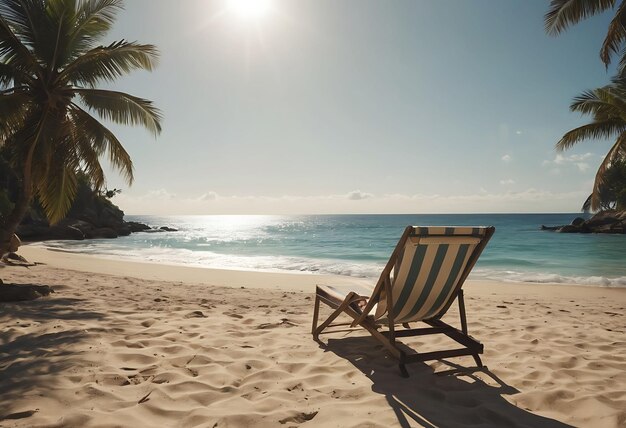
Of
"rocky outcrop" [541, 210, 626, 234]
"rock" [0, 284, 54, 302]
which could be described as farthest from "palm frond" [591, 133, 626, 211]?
"rocky outcrop" [541, 210, 626, 234]

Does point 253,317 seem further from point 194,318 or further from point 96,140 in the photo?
point 96,140

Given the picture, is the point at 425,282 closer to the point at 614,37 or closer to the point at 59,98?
the point at 59,98

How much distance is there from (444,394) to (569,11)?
34.2ft

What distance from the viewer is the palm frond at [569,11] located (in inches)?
336

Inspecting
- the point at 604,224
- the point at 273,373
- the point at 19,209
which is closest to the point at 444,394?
the point at 273,373

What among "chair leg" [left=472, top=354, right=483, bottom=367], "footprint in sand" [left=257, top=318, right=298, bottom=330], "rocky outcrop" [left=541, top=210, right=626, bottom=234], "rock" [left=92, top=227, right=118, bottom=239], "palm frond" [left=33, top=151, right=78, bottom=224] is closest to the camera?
"chair leg" [left=472, top=354, right=483, bottom=367]

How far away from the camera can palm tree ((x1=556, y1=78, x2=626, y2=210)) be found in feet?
36.1

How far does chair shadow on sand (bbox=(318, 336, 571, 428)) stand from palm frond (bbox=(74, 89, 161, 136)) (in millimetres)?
7885

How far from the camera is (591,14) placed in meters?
8.67

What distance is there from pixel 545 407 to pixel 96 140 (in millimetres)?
9436

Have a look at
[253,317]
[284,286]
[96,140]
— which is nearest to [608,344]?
[253,317]

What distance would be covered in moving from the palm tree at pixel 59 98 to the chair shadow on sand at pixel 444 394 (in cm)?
719

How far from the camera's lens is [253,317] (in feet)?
16.5

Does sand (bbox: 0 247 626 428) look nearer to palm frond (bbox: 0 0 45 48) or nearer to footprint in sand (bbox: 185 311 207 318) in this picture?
footprint in sand (bbox: 185 311 207 318)
